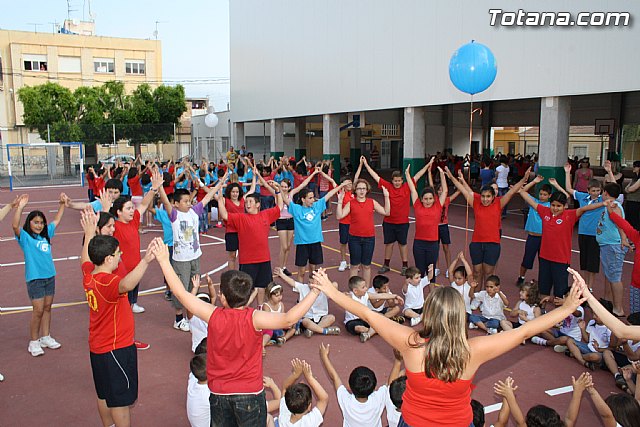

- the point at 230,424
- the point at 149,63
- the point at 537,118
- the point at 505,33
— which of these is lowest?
the point at 230,424

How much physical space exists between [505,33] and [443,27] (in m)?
2.33

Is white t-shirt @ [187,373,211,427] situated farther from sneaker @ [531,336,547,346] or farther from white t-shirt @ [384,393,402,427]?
sneaker @ [531,336,547,346]

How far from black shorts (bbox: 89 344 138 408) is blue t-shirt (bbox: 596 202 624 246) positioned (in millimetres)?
6638

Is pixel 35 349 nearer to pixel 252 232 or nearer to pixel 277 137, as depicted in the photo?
pixel 252 232

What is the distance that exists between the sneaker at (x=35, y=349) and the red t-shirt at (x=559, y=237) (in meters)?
6.59

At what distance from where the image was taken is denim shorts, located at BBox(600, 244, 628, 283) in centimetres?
764

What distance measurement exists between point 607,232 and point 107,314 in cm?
681

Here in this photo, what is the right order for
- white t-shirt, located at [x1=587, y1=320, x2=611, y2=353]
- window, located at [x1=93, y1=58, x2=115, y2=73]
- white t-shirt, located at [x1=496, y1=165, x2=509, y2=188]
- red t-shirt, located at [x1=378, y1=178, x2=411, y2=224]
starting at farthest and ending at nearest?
window, located at [x1=93, y1=58, x2=115, y2=73]
white t-shirt, located at [x1=496, y1=165, x2=509, y2=188]
red t-shirt, located at [x1=378, y1=178, x2=411, y2=224]
white t-shirt, located at [x1=587, y1=320, x2=611, y2=353]

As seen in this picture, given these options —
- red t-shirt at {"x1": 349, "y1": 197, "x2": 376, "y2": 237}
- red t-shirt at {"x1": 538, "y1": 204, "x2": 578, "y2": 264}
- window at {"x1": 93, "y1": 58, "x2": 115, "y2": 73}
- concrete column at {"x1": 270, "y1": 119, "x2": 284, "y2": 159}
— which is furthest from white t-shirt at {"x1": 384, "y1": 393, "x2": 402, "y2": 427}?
window at {"x1": 93, "y1": 58, "x2": 115, "y2": 73}

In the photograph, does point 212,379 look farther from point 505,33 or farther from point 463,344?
point 505,33

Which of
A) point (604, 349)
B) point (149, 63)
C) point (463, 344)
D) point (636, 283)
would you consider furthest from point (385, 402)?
point (149, 63)

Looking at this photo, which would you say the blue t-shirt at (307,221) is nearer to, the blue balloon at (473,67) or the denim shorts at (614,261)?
the blue balloon at (473,67)

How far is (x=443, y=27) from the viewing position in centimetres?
1706
